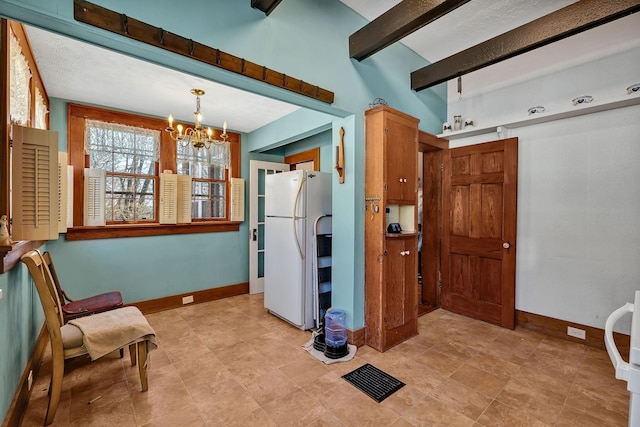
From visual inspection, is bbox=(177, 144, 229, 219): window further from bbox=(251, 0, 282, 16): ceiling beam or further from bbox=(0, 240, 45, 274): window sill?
bbox=(251, 0, 282, 16): ceiling beam

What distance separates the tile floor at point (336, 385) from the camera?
6.23 ft

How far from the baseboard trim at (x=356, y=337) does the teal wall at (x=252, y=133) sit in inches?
4.2

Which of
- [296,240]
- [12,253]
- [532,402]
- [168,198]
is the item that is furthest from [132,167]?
[532,402]

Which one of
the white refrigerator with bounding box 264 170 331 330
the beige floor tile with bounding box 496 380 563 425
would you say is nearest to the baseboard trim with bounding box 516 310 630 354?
the beige floor tile with bounding box 496 380 563 425

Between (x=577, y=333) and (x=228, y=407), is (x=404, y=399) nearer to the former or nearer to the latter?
(x=228, y=407)

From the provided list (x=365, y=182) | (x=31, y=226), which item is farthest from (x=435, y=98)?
(x=31, y=226)

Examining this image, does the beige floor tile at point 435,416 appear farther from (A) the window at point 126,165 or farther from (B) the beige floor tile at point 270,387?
(A) the window at point 126,165

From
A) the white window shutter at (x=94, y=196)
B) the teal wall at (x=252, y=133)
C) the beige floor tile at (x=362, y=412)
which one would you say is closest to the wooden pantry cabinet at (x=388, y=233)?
the teal wall at (x=252, y=133)

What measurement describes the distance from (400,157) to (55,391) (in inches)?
126

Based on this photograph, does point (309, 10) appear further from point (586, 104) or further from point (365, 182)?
point (586, 104)

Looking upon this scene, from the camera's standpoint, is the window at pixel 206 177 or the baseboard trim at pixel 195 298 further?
the window at pixel 206 177

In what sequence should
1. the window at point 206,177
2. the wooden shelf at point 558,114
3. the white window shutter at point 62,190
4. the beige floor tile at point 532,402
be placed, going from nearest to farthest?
the beige floor tile at point 532,402 < the wooden shelf at point 558,114 < the white window shutter at point 62,190 < the window at point 206,177

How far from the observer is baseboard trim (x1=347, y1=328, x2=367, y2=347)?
2826mm

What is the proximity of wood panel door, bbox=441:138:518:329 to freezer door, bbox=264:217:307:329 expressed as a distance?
2.01 metres
